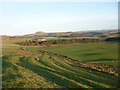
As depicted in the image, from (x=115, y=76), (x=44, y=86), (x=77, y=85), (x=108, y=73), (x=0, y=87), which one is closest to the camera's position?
(x=0, y=87)

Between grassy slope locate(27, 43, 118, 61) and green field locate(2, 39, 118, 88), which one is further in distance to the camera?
grassy slope locate(27, 43, 118, 61)

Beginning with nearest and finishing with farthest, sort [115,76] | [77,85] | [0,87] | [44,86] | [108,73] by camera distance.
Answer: [0,87] < [44,86] < [77,85] < [115,76] < [108,73]

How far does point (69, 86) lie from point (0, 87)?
33.4 ft

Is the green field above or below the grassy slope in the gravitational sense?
below

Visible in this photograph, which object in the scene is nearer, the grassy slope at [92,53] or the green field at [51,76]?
the green field at [51,76]

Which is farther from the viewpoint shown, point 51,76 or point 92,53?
point 92,53

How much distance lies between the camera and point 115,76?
2130cm

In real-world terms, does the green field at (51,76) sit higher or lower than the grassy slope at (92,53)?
lower

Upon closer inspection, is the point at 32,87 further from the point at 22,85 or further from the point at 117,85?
the point at 117,85

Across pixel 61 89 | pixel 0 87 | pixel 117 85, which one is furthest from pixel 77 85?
pixel 0 87

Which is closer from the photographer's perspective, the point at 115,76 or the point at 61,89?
the point at 61,89

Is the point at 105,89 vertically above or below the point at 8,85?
below

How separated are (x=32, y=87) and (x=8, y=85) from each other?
11.9 ft

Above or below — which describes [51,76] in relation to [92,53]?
below
